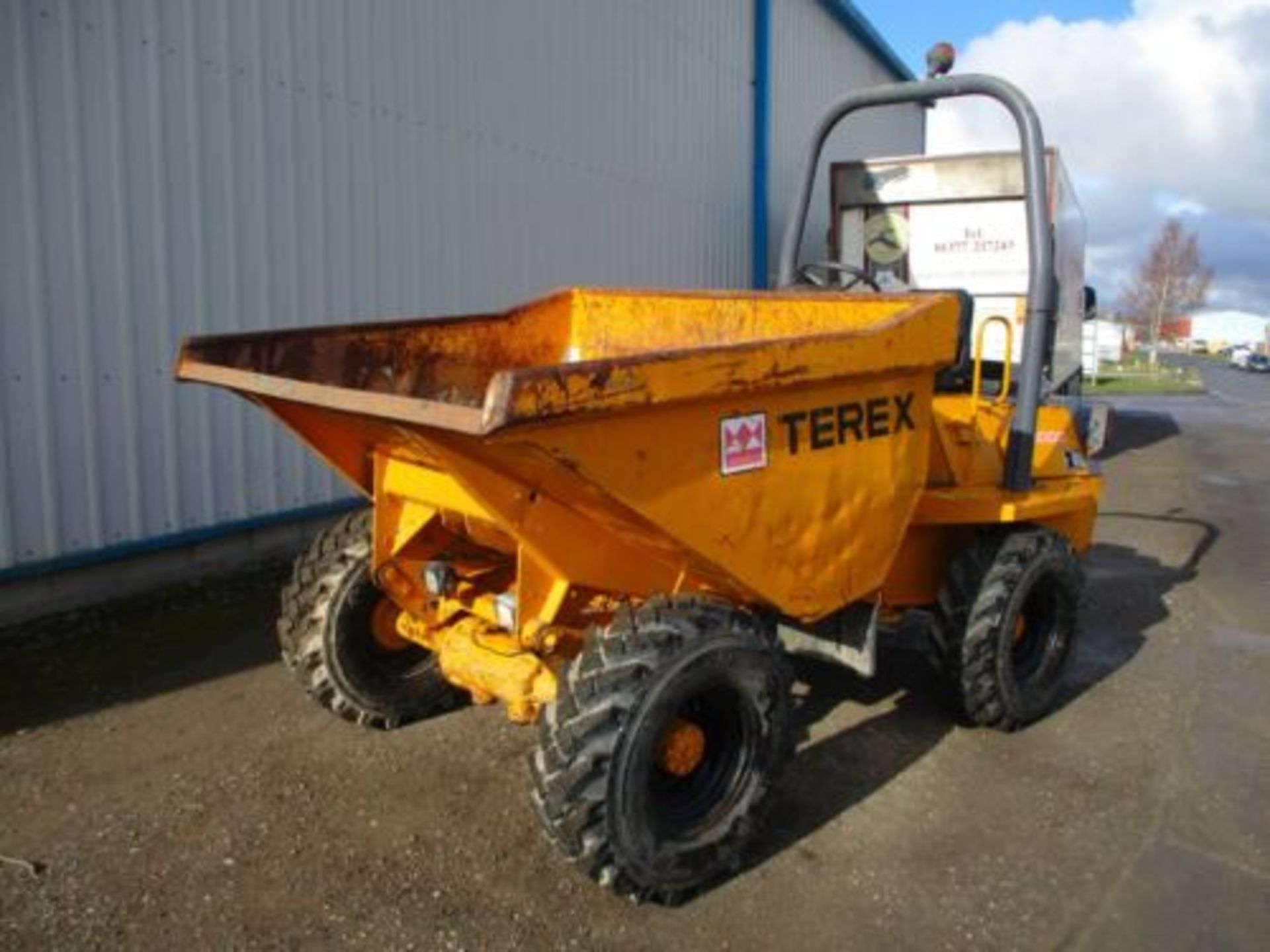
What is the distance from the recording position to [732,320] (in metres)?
4.16

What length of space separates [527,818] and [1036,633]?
239cm

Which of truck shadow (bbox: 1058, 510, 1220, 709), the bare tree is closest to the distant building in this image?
the bare tree

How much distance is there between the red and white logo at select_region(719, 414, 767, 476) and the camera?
2.98m

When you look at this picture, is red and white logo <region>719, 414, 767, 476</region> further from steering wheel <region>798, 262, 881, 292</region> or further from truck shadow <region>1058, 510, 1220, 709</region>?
truck shadow <region>1058, 510, 1220, 709</region>

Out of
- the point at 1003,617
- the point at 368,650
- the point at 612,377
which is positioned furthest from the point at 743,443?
the point at 368,650

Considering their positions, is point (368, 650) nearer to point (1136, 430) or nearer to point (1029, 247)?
point (1029, 247)

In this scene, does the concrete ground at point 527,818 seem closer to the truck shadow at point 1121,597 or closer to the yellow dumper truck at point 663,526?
the truck shadow at point 1121,597

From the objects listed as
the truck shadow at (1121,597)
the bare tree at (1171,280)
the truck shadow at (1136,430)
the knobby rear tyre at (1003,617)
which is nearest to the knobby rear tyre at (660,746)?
the knobby rear tyre at (1003,617)

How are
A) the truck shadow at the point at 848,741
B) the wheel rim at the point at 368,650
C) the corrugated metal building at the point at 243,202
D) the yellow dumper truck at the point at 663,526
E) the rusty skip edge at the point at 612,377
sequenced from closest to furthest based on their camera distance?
the rusty skip edge at the point at 612,377 < the yellow dumper truck at the point at 663,526 < the truck shadow at the point at 848,741 < the wheel rim at the point at 368,650 < the corrugated metal building at the point at 243,202

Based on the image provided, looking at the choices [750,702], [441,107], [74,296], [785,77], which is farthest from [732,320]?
[785,77]

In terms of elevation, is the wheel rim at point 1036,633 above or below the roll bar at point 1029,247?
below

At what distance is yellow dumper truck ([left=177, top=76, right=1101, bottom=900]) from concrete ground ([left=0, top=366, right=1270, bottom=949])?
0.24 meters

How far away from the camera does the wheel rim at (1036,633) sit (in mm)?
4539

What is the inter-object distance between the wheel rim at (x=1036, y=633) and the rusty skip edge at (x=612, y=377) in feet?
4.64
